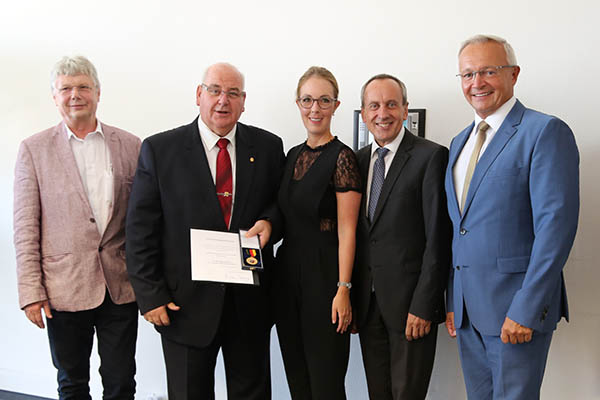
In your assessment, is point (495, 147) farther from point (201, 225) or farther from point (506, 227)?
point (201, 225)

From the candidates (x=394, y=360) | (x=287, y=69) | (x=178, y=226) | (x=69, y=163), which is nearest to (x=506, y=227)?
(x=394, y=360)

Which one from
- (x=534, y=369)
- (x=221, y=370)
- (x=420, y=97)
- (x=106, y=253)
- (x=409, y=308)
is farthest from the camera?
(x=221, y=370)

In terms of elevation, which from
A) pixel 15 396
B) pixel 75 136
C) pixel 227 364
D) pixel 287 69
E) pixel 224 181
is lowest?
pixel 15 396

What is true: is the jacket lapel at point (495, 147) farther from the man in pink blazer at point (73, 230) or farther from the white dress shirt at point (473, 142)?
the man in pink blazer at point (73, 230)

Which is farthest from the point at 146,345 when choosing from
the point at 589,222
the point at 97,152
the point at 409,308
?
the point at 589,222

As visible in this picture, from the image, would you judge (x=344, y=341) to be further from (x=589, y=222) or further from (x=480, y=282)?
(x=589, y=222)

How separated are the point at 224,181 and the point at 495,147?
111 cm

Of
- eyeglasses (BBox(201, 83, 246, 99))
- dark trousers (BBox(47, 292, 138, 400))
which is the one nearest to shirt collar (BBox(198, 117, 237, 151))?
eyeglasses (BBox(201, 83, 246, 99))

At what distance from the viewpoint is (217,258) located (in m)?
1.98

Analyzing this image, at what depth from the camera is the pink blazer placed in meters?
2.17

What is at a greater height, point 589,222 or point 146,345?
point 589,222

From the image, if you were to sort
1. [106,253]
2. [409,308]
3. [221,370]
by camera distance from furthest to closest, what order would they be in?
1. [221,370]
2. [106,253]
3. [409,308]

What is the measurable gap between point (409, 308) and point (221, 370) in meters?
1.56

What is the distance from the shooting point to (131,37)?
3.03m
